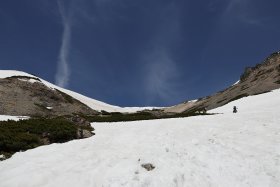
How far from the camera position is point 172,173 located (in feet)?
54.7

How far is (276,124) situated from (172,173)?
11426 millimetres

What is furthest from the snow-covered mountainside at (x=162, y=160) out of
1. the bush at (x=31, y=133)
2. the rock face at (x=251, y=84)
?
the rock face at (x=251, y=84)

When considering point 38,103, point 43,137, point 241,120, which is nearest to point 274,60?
point 38,103

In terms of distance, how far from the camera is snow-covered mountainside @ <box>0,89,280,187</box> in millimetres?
16031

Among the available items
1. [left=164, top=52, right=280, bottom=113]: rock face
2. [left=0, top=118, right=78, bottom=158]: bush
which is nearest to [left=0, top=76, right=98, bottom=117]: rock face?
[left=0, top=118, right=78, bottom=158]: bush

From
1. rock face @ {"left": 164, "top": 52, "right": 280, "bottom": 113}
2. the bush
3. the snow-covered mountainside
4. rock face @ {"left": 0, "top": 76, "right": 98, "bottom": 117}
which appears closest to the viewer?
the snow-covered mountainside

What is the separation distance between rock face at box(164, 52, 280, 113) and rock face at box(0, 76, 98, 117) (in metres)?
35.1

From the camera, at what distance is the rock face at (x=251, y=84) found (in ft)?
268

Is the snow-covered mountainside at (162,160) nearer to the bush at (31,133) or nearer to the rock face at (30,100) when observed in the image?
the bush at (31,133)

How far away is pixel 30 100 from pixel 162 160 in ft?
133

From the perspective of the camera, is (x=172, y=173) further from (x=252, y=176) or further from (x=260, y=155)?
(x=260, y=155)

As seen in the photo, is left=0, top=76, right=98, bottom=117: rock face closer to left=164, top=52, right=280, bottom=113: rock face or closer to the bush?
the bush

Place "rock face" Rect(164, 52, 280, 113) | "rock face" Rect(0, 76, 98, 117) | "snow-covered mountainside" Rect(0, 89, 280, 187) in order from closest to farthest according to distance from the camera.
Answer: "snow-covered mountainside" Rect(0, 89, 280, 187), "rock face" Rect(0, 76, 98, 117), "rock face" Rect(164, 52, 280, 113)

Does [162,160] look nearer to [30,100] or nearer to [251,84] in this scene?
[30,100]
